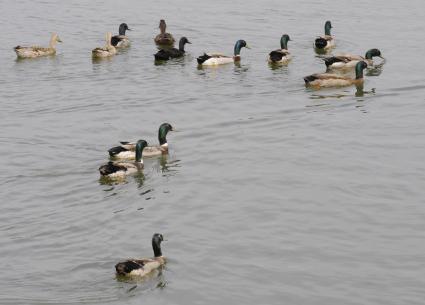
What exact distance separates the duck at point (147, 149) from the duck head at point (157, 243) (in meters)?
6.65

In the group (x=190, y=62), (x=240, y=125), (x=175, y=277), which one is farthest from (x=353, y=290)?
(x=190, y=62)

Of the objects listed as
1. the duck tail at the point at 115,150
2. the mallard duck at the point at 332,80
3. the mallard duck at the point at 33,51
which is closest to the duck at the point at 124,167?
the duck tail at the point at 115,150

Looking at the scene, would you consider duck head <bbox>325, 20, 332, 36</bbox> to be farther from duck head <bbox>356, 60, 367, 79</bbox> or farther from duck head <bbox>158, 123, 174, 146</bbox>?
duck head <bbox>158, 123, 174, 146</bbox>

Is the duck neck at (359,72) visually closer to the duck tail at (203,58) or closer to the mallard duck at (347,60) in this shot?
the mallard duck at (347,60)

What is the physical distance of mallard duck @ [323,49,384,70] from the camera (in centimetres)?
3672

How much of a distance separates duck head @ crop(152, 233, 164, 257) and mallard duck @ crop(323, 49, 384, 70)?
711 inches

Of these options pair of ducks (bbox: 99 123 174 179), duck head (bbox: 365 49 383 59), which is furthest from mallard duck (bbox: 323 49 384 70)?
pair of ducks (bbox: 99 123 174 179)

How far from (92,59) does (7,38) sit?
5.52m

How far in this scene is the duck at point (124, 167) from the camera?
2455cm

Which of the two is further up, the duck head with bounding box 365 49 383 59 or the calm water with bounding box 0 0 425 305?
the duck head with bounding box 365 49 383 59

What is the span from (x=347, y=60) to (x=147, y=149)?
492 inches

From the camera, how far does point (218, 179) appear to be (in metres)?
25.1

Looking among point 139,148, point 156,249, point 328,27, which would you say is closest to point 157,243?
point 156,249

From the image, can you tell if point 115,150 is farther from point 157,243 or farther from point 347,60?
point 347,60
